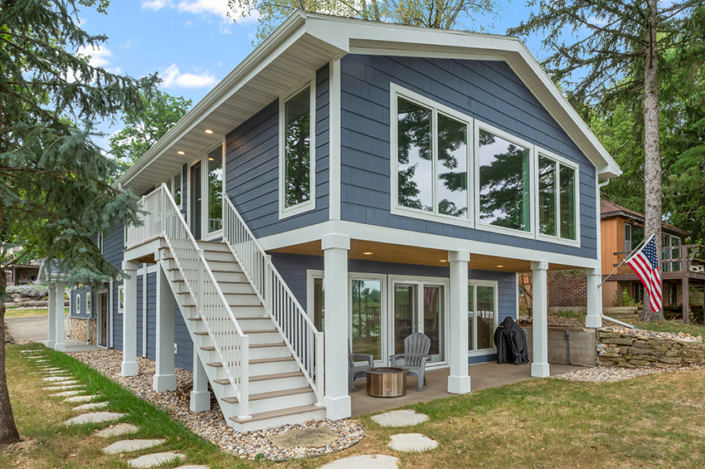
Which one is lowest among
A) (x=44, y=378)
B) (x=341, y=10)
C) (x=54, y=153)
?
(x=44, y=378)

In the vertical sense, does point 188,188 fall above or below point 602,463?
above

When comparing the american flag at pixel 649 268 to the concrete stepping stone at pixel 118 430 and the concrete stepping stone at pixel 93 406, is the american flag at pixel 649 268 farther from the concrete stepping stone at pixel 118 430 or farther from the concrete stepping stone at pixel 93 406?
the concrete stepping stone at pixel 93 406

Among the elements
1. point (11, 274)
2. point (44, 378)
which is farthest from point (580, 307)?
→ point (11, 274)

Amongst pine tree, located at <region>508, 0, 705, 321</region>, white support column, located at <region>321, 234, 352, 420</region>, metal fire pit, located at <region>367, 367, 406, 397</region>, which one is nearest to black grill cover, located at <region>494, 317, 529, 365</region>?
metal fire pit, located at <region>367, 367, 406, 397</region>

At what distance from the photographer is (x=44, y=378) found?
30.2 ft

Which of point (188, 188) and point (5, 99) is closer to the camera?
point (5, 99)

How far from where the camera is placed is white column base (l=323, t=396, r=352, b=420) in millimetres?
5680

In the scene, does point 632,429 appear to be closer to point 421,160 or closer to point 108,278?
point 421,160

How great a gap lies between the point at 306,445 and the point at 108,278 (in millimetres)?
2607

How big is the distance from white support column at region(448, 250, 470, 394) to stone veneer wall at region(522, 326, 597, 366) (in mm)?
4146

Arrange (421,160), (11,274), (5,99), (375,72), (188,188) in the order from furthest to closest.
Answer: (11,274)
(188,188)
(421,160)
(375,72)
(5,99)

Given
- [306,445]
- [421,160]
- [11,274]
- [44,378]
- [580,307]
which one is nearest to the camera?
[306,445]

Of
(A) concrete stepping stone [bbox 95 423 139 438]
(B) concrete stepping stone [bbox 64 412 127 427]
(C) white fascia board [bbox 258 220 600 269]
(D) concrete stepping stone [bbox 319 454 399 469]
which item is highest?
(C) white fascia board [bbox 258 220 600 269]

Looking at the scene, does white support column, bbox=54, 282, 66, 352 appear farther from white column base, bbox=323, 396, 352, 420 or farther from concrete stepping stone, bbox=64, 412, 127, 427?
white column base, bbox=323, 396, 352, 420
